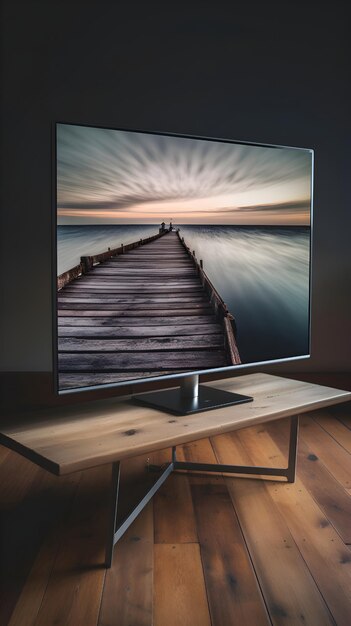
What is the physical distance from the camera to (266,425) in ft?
9.70

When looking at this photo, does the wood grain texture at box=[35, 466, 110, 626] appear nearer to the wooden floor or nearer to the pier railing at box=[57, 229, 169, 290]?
the wooden floor

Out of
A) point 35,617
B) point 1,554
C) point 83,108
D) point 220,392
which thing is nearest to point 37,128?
point 83,108

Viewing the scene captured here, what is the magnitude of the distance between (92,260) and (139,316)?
22 cm

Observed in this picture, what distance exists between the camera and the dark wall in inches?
120

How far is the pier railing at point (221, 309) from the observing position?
196 cm

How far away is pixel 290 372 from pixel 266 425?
449 millimetres

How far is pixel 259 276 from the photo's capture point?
2080 millimetres

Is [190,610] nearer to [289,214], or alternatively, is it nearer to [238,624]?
[238,624]

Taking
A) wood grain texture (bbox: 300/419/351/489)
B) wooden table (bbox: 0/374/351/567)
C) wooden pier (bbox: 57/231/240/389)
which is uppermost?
wooden pier (bbox: 57/231/240/389)

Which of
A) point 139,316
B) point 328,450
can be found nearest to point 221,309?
point 139,316

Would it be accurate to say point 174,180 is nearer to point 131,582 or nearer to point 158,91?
point 131,582

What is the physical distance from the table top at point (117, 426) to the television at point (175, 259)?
90mm

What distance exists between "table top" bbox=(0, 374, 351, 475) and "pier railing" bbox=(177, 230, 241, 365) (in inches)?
6.5

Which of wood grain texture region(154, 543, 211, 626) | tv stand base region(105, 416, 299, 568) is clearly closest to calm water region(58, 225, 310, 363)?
tv stand base region(105, 416, 299, 568)
